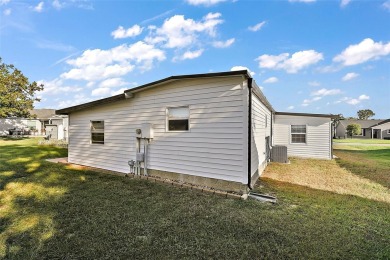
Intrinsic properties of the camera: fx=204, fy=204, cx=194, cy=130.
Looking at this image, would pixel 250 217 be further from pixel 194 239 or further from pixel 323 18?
pixel 323 18

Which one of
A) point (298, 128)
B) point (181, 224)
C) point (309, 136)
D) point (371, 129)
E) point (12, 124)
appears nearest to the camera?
point (181, 224)

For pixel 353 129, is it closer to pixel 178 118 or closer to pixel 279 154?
pixel 279 154

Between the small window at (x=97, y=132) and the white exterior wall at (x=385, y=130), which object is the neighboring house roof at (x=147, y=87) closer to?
the small window at (x=97, y=132)

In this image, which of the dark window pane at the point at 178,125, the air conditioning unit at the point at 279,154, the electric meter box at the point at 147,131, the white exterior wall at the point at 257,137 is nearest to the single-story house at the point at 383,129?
the air conditioning unit at the point at 279,154

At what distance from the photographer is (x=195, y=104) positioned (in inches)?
A: 242

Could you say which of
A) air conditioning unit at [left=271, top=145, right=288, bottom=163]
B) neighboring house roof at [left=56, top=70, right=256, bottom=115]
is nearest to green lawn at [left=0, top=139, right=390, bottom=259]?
neighboring house roof at [left=56, top=70, right=256, bottom=115]

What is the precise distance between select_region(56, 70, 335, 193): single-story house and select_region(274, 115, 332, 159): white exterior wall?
258 inches

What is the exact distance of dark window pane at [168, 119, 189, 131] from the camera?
6.45 meters

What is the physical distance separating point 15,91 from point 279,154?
1223 inches

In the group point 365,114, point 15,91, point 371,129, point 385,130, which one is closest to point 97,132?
point 15,91

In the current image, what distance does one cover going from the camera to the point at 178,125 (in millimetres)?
6613

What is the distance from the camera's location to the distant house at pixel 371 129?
40.3m

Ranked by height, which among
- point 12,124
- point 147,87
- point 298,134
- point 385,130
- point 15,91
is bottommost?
point 298,134

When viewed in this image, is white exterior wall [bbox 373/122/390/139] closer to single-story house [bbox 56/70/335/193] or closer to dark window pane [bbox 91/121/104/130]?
single-story house [bbox 56/70/335/193]
